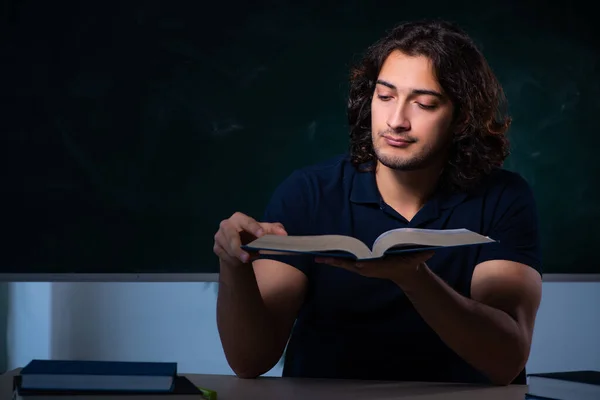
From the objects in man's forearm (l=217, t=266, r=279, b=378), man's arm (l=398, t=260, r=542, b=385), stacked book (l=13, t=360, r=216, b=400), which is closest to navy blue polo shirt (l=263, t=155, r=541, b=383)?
man's arm (l=398, t=260, r=542, b=385)

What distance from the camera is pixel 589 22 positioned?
9.16 ft

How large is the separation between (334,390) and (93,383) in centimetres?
43

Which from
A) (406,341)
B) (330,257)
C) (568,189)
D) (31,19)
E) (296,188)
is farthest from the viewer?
(568,189)

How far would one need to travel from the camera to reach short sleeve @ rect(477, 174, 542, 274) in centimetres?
169

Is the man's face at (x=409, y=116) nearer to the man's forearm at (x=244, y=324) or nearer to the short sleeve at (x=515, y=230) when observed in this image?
the short sleeve at (x=515, y=230)

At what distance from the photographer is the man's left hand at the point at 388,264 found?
120cm

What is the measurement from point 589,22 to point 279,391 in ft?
6.90

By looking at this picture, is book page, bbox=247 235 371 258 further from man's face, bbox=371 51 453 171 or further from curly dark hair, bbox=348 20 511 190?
curly dark hair, bbox=348 20 511 190

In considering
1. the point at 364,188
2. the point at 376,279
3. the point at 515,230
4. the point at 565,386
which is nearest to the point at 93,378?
the point at 565,386

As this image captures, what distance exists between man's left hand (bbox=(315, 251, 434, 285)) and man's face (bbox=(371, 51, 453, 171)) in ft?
1.69

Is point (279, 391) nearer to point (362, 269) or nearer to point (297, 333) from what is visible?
point (362, 269)

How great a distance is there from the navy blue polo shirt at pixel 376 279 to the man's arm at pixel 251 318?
96 mm

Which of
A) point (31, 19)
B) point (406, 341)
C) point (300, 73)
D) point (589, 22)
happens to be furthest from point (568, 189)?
point (31, 19)

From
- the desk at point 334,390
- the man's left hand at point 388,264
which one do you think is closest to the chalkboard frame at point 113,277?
the desk at point 334,390
